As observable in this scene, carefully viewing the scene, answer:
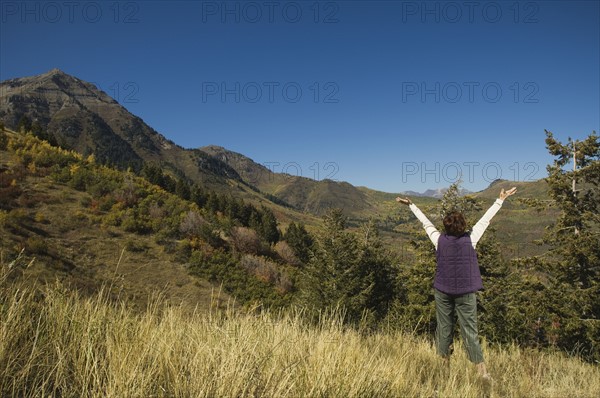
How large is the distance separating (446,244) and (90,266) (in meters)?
21.0

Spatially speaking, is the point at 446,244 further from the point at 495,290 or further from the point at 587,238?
the point at 495,290

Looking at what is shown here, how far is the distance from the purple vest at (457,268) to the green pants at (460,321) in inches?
4.5

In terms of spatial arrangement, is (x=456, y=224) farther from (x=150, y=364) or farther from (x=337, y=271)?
(x=337, y=271)

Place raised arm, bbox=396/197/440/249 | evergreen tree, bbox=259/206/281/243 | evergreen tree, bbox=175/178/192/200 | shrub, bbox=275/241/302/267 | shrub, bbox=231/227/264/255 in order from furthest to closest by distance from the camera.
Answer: evergreen tree, bbox=259/206/281/243 < evergreen tree, bbox=175/178/192/200 < shrub, bbox=275/241/302/267 < shrub, bbox=231/227/264/255 < raised arm, bbox=396/197/440/249

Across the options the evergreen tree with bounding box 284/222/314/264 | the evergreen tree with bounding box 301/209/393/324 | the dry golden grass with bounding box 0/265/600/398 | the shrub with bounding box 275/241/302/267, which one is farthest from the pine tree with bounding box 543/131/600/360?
the evergreen tree with bounding box 284/222/314/264

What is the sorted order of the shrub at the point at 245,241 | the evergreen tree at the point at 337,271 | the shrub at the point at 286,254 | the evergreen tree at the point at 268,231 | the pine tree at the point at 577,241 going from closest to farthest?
the pine tree at the point at 577,241, the evergreen tree at the point at 337,271, the shrub at the point at 245,241, the shrub at the point at 286,254, the evergreen tree at the point at 268,231

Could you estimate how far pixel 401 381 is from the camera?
7.80 feet

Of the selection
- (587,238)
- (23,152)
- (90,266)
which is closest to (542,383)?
(587,238)

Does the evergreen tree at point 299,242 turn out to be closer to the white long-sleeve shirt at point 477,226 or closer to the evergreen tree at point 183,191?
the evergreen tree at point 183,191

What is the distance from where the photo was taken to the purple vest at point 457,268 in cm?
383

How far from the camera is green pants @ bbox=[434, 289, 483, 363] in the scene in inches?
148

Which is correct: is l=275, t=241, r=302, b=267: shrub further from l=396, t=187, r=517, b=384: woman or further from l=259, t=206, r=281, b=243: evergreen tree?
l=396, t=187, r=517, b=384: woman

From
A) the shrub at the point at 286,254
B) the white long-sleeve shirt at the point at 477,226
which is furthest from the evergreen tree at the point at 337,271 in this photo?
the white long-sleeve shirt at the point at 477,226

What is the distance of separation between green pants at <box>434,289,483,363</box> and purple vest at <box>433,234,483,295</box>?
0.12m
